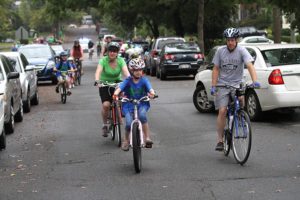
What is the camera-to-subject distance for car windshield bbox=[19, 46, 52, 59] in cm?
2802

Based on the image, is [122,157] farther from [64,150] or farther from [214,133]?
[214,133]

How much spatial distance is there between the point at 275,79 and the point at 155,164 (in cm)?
424

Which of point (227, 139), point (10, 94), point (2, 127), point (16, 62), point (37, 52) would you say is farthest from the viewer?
point (37, 52)

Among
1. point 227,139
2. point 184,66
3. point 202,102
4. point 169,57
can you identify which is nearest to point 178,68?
point 184,66

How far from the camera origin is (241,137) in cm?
892

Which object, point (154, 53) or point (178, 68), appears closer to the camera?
point (178, 68)

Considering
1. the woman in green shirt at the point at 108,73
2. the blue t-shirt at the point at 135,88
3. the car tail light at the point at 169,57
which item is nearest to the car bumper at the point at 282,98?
the woman in green shirt at the point at 108,73

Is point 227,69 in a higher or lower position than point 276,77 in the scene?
higher

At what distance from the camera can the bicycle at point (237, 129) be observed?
8758 millimetres

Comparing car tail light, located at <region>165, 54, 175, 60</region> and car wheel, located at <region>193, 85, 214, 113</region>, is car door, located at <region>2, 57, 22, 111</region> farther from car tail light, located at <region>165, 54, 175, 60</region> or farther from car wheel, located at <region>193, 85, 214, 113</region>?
car tail light, located at <region>165, 54, 175, 60</region>

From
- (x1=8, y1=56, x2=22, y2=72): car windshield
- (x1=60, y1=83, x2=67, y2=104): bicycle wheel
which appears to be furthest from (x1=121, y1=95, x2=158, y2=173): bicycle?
(x1=60, y1=83, x2=67, y2=104): bicycle wheel

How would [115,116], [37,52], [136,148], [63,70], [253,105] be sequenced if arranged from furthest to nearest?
1. [37,52]
2. [63,70]
3. [253,105]
4. [115,116]
5. [136,148]

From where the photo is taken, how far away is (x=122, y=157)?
971cm

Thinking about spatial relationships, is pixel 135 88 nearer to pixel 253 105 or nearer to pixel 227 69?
pixel 227 69
